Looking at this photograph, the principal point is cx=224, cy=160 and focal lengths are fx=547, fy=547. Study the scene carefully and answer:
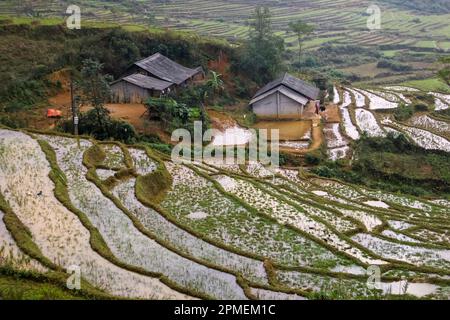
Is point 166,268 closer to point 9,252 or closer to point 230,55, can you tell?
point 9,252

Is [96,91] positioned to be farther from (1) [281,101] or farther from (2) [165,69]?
(1) [281,101]

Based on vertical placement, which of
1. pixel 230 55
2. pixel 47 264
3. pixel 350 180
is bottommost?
pixel 350 180

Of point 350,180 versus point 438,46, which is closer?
point 350,180

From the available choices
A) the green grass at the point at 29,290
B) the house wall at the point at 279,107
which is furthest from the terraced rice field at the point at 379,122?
the green grass at the point at 29,290

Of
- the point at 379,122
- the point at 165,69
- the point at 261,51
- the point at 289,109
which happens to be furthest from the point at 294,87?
the point at 165,69

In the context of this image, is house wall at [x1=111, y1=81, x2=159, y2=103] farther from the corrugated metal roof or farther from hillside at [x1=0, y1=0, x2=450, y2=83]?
hillside at [x1=0, y1=0, x2=450, y2=83]

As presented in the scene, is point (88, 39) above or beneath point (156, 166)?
above
